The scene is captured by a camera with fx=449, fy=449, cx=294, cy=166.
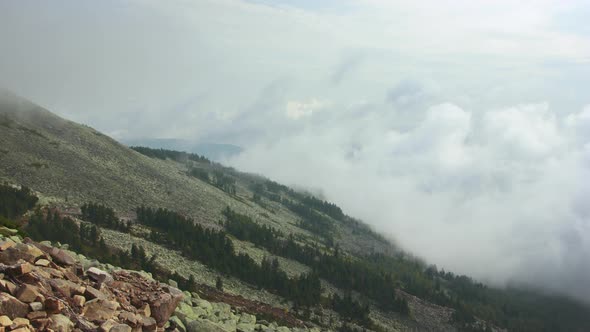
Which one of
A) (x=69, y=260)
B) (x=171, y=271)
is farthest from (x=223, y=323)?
(x=171, y=271)

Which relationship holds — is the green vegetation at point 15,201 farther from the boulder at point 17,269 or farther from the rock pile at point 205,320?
the boulder at point 17,269

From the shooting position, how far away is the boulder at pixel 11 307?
24.0 meters

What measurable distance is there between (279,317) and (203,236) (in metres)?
46.3

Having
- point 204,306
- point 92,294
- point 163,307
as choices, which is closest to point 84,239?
point 204,306

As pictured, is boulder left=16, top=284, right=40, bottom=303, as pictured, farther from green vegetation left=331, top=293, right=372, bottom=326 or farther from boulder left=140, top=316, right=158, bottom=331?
green vegetation left=331, top=293, right=372, bottom=326

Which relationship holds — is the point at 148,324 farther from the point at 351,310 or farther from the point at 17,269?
the point at 351,310

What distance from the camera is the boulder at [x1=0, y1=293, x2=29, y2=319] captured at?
23984 millimetres

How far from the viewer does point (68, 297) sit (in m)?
28.2

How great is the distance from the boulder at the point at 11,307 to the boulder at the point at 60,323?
1.49m

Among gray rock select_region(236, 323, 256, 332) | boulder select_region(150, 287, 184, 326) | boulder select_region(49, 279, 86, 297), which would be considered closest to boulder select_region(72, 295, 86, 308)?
boulder select_region(49, 279, 86, 297)

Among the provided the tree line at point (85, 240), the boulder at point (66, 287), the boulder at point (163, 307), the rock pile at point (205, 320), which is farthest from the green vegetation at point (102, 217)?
the boulder at point (66, 287)

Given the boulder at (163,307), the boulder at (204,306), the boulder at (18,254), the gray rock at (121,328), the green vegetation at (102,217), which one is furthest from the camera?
the green vegetation at (102,217)

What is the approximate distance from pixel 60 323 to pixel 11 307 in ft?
8.65

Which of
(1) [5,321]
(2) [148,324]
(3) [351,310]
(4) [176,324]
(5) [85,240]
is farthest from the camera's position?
(3) [351,310]
